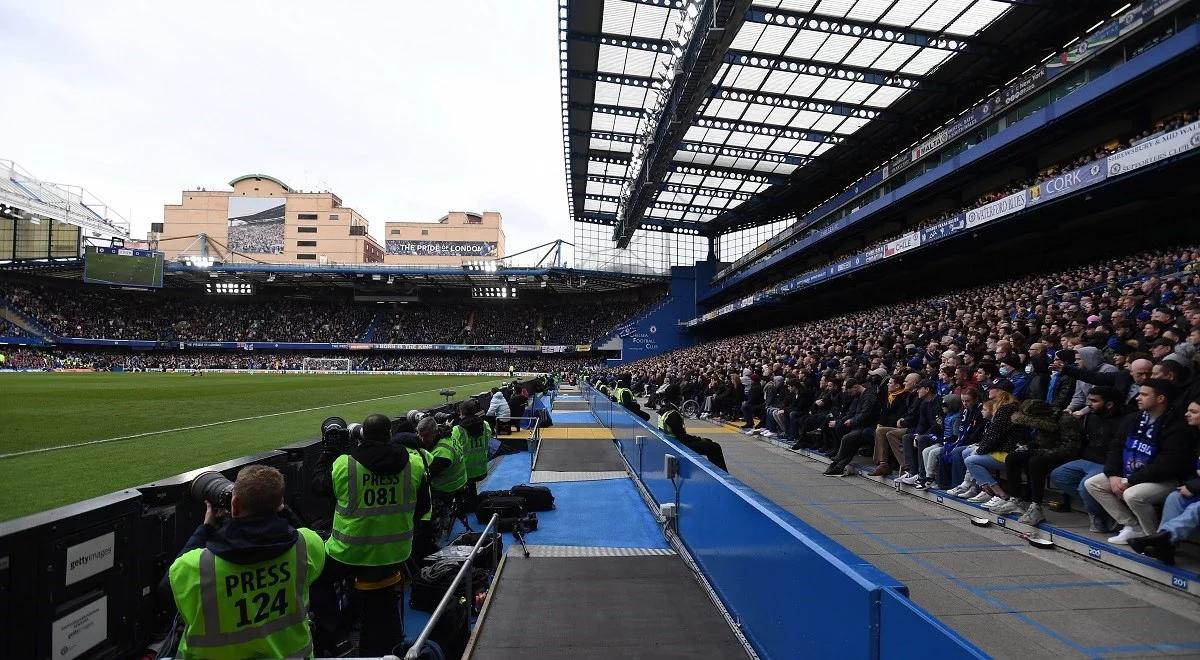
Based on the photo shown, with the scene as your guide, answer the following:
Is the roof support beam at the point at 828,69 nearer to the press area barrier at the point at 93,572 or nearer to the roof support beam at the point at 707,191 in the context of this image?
the roof support beam at the point at 707,191

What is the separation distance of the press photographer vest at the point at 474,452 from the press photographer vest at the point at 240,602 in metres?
4.63

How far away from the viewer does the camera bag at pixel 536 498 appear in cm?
742

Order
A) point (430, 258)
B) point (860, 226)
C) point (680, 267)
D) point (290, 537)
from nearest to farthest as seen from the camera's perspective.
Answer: point (290, 537) < point (860, 226) < point (680, 267) < point (430, 258)

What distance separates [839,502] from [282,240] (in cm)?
8960

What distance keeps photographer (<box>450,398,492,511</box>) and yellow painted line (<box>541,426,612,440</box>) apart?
5774 mm

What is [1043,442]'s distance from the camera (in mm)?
5891

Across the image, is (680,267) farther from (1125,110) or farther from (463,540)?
(463,540)

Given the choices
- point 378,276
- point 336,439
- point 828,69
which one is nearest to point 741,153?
point 828,69

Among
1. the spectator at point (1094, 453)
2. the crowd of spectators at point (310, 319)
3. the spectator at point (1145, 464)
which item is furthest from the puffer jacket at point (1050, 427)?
the crowd of spectators at point (310, 319)

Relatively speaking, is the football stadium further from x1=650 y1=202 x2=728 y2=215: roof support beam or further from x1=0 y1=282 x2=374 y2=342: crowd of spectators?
x1=0 y1=282 x2=374 y2=342: crowd of spectators

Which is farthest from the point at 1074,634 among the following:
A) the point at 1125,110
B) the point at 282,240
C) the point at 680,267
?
the point at 282,240

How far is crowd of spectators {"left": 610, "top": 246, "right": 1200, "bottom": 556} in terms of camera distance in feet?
15.9

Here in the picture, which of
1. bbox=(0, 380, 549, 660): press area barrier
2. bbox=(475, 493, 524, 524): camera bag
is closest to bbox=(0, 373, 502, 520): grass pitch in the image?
bbox=(0, 380, 549, 660): press area barrier

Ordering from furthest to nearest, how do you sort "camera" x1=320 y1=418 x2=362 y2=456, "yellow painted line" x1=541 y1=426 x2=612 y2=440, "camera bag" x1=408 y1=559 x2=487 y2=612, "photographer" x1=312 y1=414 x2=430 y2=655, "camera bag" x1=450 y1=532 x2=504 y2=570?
"yellow painted line" x1=541 y1=426 x2=612 y2=440, "camera bag" x1=450 y1=532 x2=504 y2=570, "camera" x1=320 y1=418 x2=362 y2=456, "camera bag" x1=408 y1=559 x2=487 y2=612, "photographer" x1=312 y1=414 x2=430 y2=655
